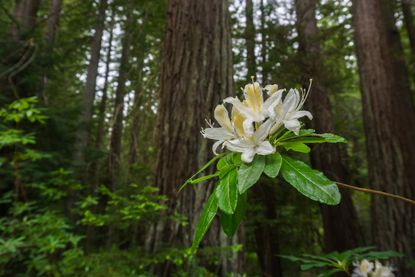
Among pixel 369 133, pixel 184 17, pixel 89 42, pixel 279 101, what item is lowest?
pixel 279 101

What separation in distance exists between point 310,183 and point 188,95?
2.03m

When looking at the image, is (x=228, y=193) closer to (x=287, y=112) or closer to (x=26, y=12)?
(x=287, y=112)

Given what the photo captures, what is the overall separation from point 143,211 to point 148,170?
0.85 meters

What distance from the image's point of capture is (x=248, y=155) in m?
0.72

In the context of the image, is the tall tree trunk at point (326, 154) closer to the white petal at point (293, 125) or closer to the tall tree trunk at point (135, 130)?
the tall tree trunk at point (135, 130)

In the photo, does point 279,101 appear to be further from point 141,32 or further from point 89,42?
point 89,42

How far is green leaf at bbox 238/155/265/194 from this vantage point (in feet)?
2.10

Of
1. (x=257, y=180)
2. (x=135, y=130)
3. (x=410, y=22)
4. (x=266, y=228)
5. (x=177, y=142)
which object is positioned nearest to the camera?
(x=257, y=180)

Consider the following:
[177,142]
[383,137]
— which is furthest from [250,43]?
[177,142]

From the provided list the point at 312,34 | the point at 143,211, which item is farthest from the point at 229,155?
the point at 312,34

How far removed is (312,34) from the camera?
5.07 meters

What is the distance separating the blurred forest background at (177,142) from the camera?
2.27 m

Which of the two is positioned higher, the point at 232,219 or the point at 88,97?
the point at 88,97

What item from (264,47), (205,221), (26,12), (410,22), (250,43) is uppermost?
(410,22)
